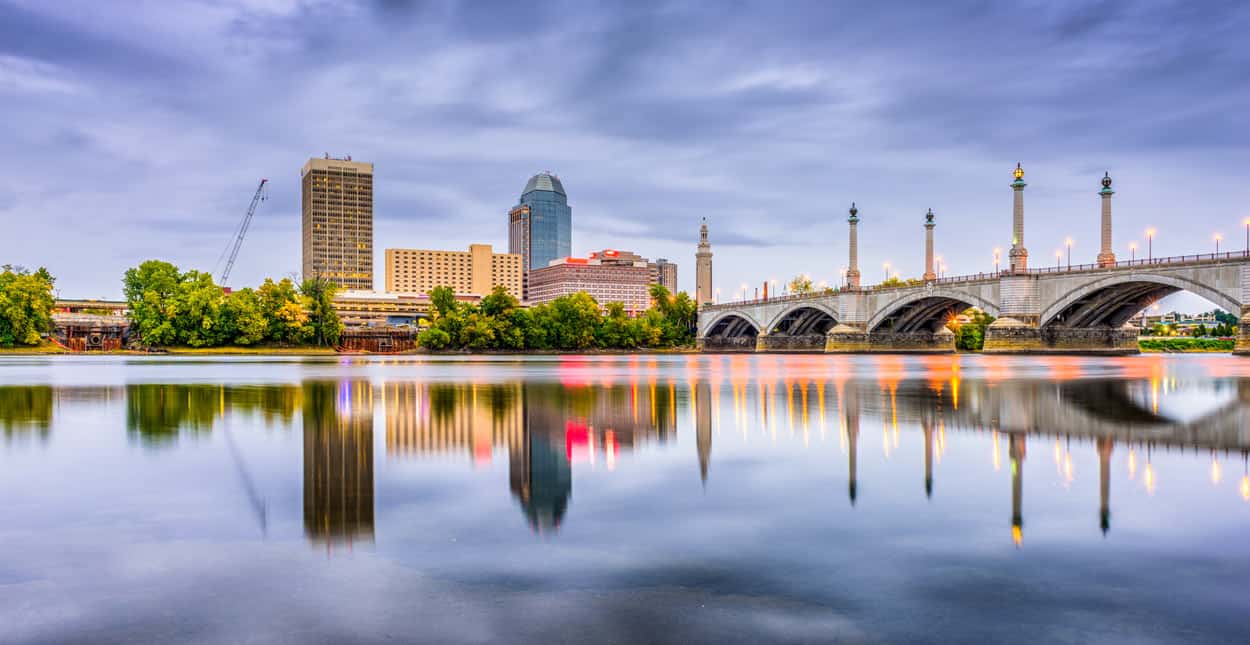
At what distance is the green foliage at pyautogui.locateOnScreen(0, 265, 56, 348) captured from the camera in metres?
114

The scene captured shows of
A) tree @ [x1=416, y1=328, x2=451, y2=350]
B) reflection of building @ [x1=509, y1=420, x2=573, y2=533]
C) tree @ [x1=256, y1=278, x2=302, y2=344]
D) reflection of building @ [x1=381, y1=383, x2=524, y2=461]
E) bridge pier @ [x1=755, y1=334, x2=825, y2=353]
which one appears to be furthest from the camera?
bridge pier @ [x1=755, y1=334, x2=825, y2=353]

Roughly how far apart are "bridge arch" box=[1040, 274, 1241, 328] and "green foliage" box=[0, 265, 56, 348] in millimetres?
124551

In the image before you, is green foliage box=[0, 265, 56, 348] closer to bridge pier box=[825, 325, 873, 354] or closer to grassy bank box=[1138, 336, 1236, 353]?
bridge pier box=[825, 325, 873, 354]

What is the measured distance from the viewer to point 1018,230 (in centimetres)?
10938

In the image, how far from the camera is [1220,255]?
80.6 metres

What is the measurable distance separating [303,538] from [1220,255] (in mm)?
91561

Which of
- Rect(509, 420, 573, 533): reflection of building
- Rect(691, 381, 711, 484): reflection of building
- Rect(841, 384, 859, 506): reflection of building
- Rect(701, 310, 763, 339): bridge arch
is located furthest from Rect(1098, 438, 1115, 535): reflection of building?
Rect(701, 310, 763, 339): bridge arch

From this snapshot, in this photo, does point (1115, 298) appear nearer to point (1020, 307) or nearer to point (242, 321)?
point (1020, 307)

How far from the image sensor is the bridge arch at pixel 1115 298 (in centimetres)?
8156

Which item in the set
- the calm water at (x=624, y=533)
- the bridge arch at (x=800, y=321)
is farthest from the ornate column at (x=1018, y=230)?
the calm water at (x=624, y=533)

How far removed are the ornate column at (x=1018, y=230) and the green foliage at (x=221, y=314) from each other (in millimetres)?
96179

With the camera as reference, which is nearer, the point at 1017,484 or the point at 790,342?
the point at 1017,484

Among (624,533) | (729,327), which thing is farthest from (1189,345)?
(624,533)

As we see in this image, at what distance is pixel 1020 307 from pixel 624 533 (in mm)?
102040
